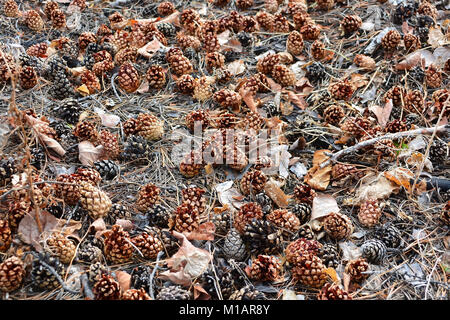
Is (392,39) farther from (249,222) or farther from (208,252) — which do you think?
(208,252)

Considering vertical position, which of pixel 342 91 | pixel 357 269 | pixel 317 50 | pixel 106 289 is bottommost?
pixel 357 269

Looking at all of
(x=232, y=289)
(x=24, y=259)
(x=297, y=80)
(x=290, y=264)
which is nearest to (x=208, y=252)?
(x=232, y=289)

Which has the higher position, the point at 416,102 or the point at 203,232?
the point at 416,102

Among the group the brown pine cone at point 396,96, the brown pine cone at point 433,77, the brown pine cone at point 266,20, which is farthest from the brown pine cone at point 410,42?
the brown pine cone at point 266,20

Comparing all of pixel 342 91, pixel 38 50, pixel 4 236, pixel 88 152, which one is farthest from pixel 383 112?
pixel 38 50

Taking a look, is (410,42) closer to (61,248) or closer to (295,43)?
(295,43)

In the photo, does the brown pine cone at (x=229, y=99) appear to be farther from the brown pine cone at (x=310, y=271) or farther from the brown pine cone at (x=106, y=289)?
the brown pine cone at (x=106, y=289)

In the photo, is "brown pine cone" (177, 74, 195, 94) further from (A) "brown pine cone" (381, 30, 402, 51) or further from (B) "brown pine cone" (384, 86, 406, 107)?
(A) "brown pine cone" (381, 30, 402, 51)
